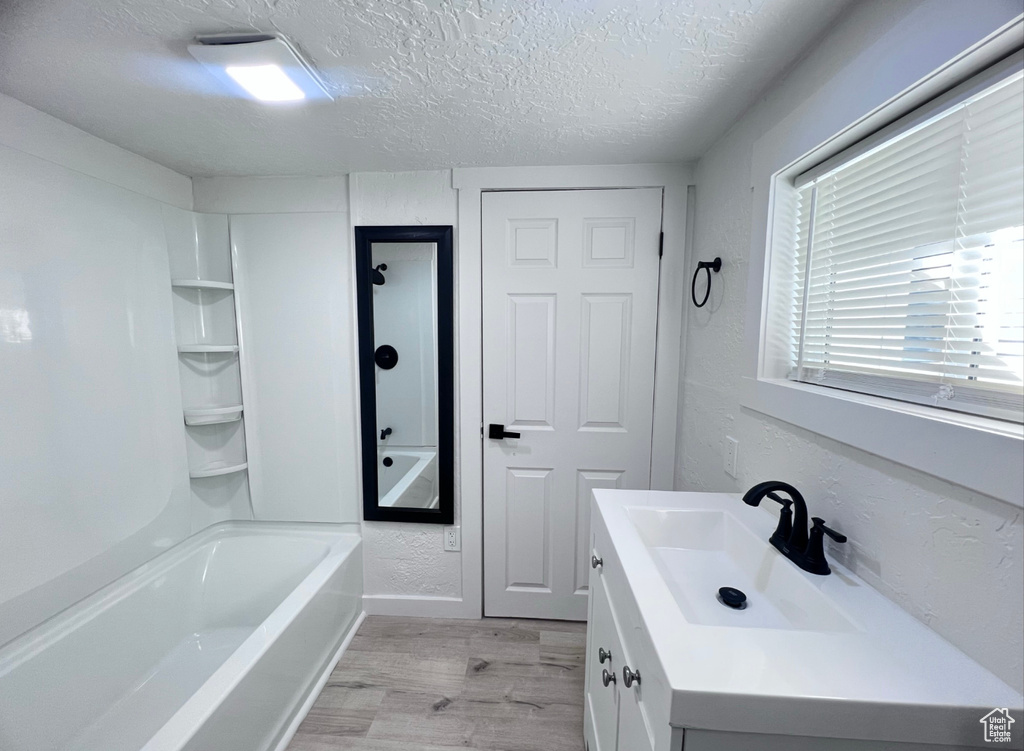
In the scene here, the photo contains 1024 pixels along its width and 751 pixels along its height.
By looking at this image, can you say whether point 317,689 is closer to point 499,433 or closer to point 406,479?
point 406,479

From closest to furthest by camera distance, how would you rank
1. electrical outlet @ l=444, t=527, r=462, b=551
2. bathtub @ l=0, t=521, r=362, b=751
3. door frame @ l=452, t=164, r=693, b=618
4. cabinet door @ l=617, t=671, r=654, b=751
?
cabinet door @ l=617, t=671, r=654, b=751 → bathtub @ l=0, t=521, r=362, b=751 → door frame @ l=452, t=164, r=693, b=618 → electrical outlet @ l=444, t=527, r=462, b=551

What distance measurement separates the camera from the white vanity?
568 mm

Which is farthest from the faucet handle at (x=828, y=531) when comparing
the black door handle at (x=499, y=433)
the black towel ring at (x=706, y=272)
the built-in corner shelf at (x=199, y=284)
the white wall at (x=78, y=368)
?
the built-in corner shelf at (x=199, y=284)

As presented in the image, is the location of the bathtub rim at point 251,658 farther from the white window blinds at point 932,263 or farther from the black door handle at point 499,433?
the white window blinds at point 932,263

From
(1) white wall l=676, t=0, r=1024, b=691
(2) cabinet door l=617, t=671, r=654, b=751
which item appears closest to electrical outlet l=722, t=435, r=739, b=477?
(1) white wall l=676, t=0, r=1024, b=691

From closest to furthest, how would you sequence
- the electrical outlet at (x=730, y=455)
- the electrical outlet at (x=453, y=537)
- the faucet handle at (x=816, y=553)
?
the faucet handle at (x=816, y=553)
the electrical outlet at (x=730, y=455)
the electrical outlet at (x=453, y=537)

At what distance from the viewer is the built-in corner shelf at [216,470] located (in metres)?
2.00

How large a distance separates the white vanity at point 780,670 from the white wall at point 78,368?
1.89 m

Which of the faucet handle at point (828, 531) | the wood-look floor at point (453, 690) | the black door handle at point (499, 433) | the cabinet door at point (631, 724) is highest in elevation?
the faucet handle at point (828, 531)

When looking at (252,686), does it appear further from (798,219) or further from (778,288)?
(798,219)

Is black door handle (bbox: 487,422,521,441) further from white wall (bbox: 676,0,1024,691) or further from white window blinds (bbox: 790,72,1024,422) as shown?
white window blinds (bbox: 790,72,1024,422)

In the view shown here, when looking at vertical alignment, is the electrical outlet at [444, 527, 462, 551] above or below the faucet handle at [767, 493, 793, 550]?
below

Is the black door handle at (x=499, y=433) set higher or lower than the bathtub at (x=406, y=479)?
higher

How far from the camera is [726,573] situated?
1.07 meters
